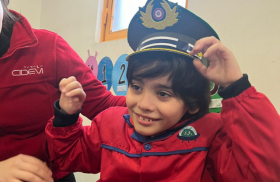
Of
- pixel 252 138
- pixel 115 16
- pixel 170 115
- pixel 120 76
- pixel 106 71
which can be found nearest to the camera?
pixel 252 138

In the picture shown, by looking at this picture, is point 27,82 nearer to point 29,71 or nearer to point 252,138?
point 29,71

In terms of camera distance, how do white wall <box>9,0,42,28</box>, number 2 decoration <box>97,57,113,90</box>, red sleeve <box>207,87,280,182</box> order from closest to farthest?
red sleeve <box>207,87,280,182</box> < number 2 decoration <box>97,57,113,90</box> < white wall <box>9,0,42,28</box>

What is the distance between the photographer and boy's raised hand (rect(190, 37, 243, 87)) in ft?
1.82

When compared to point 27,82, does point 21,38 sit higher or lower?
higher

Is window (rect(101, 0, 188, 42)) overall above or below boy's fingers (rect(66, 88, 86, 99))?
above

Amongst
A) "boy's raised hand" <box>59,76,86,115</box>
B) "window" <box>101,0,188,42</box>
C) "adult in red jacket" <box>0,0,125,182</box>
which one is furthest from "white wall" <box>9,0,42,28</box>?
"boy's raised hand" <box>59,76,86,115</box>

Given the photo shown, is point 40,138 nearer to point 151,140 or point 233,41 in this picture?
point 151,140

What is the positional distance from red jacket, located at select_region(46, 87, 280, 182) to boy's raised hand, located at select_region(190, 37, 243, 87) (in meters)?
0.05

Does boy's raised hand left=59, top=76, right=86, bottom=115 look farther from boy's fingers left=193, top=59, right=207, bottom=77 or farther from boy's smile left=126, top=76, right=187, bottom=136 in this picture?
boy's fingers left=193, top=59, right=207, bottom=77

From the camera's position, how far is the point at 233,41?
981 millimetres

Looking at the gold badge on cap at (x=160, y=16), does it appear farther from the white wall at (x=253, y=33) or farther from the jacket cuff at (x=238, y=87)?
the white wall at (x=253, y=33)

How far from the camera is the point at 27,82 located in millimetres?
731

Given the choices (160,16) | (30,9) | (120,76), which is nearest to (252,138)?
(160,16)

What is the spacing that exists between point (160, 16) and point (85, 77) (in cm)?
34
